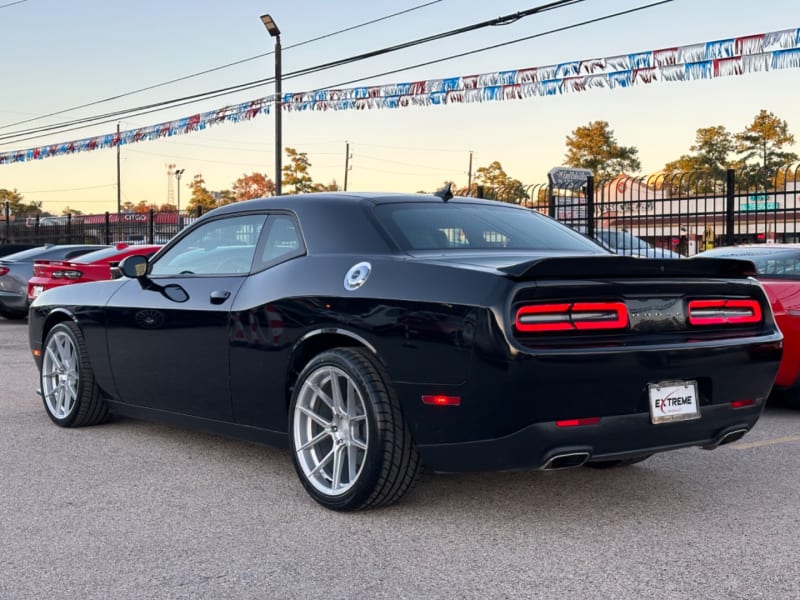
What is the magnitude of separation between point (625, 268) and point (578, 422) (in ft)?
2.25

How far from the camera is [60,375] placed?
22.2 feet

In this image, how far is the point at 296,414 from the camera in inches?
187

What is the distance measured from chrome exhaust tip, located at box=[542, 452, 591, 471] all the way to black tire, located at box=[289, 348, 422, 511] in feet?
2.05

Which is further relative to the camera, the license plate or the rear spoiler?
the license plate

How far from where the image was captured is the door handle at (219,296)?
5223mm

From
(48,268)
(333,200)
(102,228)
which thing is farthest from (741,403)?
(102,228)

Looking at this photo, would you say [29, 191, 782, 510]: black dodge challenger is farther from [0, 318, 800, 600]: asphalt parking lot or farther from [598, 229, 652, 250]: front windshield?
[598, 229, 652, 250]: front windshield

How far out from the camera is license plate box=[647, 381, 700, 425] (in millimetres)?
4199

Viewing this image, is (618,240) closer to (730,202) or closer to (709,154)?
(730,202)

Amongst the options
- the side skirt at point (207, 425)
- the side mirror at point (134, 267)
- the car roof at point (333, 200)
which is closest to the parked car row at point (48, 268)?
the side skirt at point (207, 425)

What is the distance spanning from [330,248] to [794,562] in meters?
2.41

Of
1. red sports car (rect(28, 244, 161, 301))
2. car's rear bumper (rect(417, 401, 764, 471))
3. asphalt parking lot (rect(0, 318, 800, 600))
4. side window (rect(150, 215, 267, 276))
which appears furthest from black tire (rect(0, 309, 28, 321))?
car's rear bumper (rect(417, 401, 764, 471))

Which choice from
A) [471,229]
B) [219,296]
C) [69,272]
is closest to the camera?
[471,229]

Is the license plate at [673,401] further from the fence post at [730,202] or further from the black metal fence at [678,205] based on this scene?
the fence post at [730,202]
